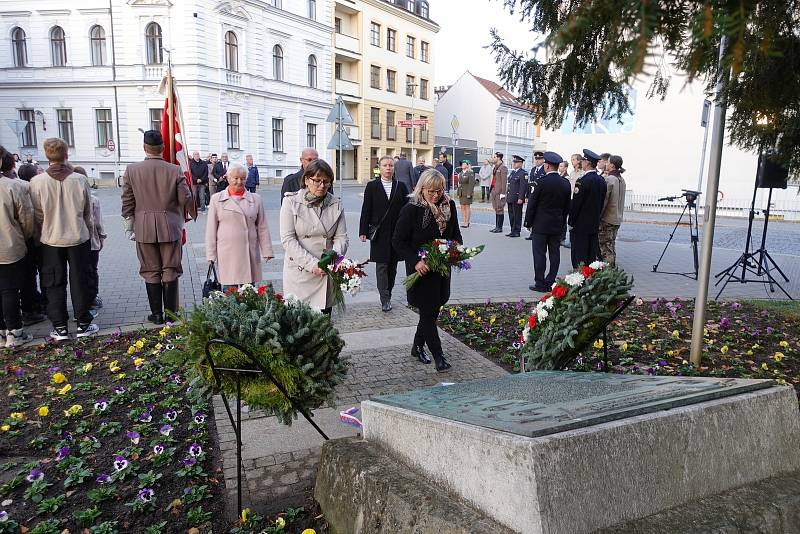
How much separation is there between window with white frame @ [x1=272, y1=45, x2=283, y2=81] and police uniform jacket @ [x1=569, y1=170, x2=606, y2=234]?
34.9 meters

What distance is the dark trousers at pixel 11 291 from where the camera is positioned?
6031 mm

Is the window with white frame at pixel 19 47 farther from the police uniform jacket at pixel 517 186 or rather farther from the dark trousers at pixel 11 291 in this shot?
the dark trousers at pixel 11 291

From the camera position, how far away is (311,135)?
43.8 m

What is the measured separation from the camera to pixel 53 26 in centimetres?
3631

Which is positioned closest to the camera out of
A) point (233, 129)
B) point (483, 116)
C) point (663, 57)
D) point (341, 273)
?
point (663, 57)

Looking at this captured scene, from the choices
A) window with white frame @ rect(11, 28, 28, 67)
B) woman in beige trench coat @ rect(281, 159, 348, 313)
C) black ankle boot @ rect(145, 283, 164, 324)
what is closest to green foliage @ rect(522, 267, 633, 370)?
woman in beige trench coat @ rect(281, 159, 348, 313)

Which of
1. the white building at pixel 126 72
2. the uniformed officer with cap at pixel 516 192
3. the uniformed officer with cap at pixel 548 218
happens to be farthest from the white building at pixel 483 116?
the uniformed officer with cap at pixel 548 218

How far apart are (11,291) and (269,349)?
14.6ft

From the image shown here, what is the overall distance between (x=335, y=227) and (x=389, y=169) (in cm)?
247

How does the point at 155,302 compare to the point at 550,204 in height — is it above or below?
below

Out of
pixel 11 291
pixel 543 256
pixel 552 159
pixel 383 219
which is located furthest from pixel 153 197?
pixel 552 159

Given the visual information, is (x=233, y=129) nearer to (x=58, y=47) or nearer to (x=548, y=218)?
(x=58, y=47)

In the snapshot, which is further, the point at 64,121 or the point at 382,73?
the point at 382,73

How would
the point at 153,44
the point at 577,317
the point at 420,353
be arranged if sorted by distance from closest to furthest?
1. the point at 577,317
2. the point at 420,353
3. the point at 153,44
